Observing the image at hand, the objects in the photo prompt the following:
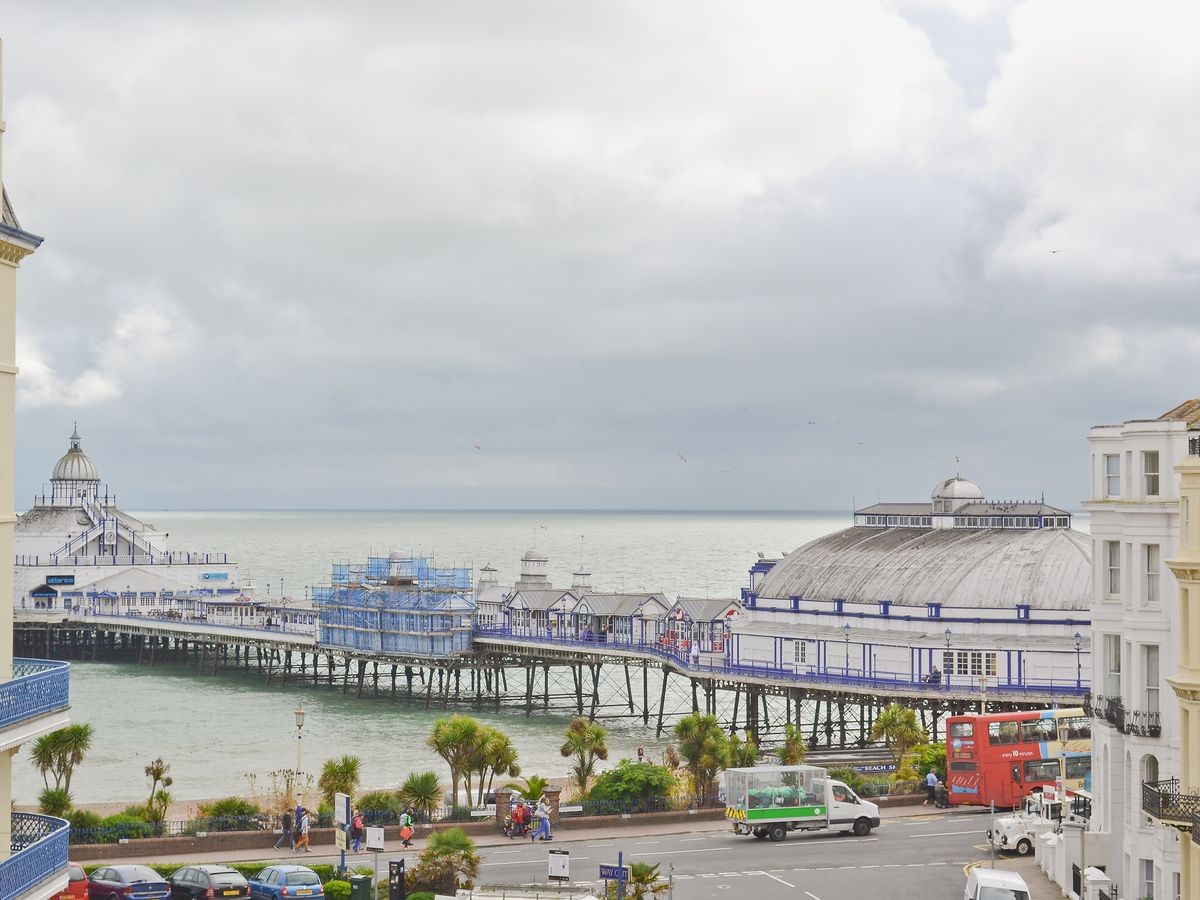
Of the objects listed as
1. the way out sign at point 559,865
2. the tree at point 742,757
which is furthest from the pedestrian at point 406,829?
the tree at point 742,757

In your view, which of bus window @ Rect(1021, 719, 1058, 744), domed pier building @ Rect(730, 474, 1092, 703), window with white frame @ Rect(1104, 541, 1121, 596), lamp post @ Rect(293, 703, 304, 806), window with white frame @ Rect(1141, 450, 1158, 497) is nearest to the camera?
window with white frame @ Rect(1141, 450, 1158, 497)

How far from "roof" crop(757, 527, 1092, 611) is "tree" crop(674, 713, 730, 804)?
31.5m

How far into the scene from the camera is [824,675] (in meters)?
84.1

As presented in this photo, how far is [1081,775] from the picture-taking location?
53.8m

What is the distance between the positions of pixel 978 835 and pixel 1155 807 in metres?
18.5

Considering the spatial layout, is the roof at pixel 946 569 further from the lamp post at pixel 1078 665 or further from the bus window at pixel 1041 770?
the bus window at pixel 1041 770

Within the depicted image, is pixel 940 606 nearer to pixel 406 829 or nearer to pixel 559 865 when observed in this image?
pixel 406 829

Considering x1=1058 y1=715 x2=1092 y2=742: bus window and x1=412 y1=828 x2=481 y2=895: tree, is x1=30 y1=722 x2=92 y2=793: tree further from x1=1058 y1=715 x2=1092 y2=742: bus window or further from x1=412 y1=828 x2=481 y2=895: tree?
x1=1058 y1=715 x2=1092 y2=742: bus window

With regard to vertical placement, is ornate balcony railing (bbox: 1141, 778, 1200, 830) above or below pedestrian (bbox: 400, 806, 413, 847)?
above

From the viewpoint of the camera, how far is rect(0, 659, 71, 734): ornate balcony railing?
63.4 feet

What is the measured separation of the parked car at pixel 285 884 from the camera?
37.7 meters

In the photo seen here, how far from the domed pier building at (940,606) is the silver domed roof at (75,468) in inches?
3952

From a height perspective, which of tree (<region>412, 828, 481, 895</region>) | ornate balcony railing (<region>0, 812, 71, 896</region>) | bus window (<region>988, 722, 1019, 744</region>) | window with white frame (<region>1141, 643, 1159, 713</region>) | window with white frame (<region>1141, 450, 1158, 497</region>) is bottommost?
tree (<region>412, 828, 481, 895</region>)

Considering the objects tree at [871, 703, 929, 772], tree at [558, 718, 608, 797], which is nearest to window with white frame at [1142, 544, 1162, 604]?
tree at [558, 718, 608, 797]
